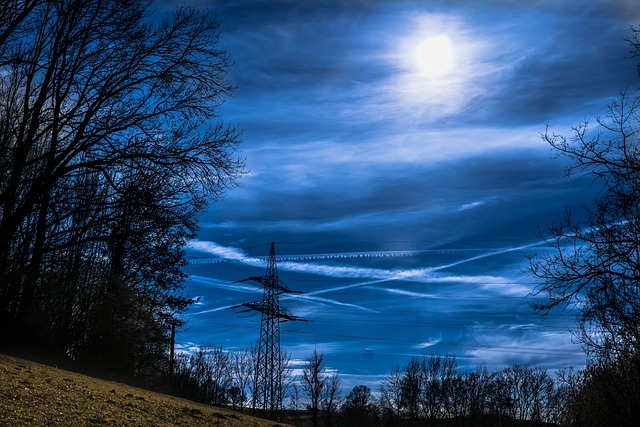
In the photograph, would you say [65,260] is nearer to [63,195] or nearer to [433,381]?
[63,195]

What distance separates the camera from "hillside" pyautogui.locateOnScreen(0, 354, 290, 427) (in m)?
8.48

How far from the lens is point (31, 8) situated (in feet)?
50.3

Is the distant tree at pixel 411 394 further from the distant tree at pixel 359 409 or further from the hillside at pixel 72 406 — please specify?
the hillside at pixel 72 406

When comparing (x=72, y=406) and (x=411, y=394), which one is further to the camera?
(x=411, y=394)

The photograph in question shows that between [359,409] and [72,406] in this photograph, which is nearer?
[72,406]

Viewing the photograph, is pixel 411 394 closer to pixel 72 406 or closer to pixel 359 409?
pixel 359 409

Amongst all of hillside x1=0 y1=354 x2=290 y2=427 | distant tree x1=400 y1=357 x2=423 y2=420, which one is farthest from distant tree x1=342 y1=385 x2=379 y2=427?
hillside x1=0 y1=354 x2=290 y2=427

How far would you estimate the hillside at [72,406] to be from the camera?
8.48 m

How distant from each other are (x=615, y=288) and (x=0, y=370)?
14.7 metres

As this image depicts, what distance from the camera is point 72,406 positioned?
31.3ft

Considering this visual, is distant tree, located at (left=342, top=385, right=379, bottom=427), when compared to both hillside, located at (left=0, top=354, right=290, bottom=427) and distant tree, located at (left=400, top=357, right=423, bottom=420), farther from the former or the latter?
hillside, located at (left=0, top=354, right=290, bottom=427)

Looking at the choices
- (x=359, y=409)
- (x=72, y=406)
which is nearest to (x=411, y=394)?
(x=359, y=409)

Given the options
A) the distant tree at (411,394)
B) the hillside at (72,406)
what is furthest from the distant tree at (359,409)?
the hillside at (72,406)

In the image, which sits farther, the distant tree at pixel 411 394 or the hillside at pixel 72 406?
the distant tree at pixel 411 394
